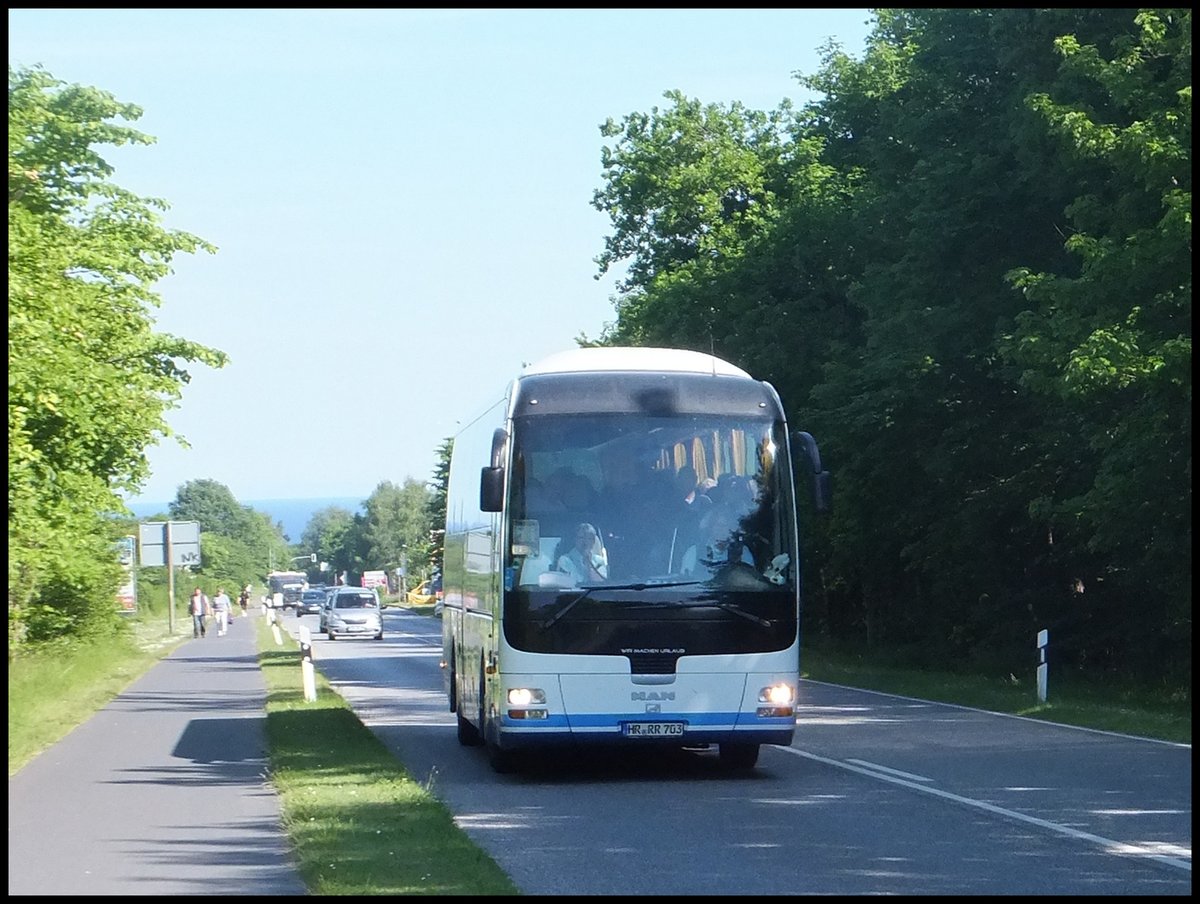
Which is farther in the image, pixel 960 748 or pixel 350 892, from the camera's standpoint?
pixel 960 748

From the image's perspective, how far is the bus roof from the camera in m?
16.0

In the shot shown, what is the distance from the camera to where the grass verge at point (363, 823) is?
9.59m

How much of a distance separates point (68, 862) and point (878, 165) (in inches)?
1179

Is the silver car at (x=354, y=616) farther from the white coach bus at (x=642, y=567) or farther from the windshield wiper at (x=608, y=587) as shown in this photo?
the windshield wiper at (x=608, y=587)

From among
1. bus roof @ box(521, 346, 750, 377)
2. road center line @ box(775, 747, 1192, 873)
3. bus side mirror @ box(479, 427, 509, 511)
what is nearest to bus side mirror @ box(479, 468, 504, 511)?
bus side mirror @ box(479, 427, 509, 511)

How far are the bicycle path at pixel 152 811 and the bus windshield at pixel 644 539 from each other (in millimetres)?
2723

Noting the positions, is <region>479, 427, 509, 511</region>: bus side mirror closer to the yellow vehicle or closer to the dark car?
the dark car

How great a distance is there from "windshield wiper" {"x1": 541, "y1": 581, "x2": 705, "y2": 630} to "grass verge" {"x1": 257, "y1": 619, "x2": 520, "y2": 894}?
1.70 meters

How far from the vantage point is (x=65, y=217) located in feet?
120

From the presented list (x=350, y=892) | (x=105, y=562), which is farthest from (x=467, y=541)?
(x=105, y=562)

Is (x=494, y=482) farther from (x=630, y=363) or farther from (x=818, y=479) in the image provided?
(x=818, y=479)

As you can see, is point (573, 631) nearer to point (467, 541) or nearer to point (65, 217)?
point (467, 541)

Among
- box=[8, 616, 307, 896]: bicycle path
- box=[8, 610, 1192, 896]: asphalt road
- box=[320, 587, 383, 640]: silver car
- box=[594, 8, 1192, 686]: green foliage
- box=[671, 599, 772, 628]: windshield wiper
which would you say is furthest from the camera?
box=[320, 587, 383, 640]: silver car

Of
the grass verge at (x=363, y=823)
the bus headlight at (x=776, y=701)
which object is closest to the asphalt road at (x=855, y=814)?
the grass verge at (x=363, y=823)
